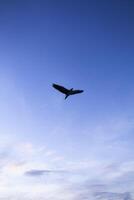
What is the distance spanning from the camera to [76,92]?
1849 inches

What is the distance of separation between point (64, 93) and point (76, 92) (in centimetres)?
285

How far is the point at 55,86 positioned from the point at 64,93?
9.89 ft

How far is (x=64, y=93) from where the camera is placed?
47.5m

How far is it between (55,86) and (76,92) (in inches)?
201

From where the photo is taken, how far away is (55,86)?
150ft
